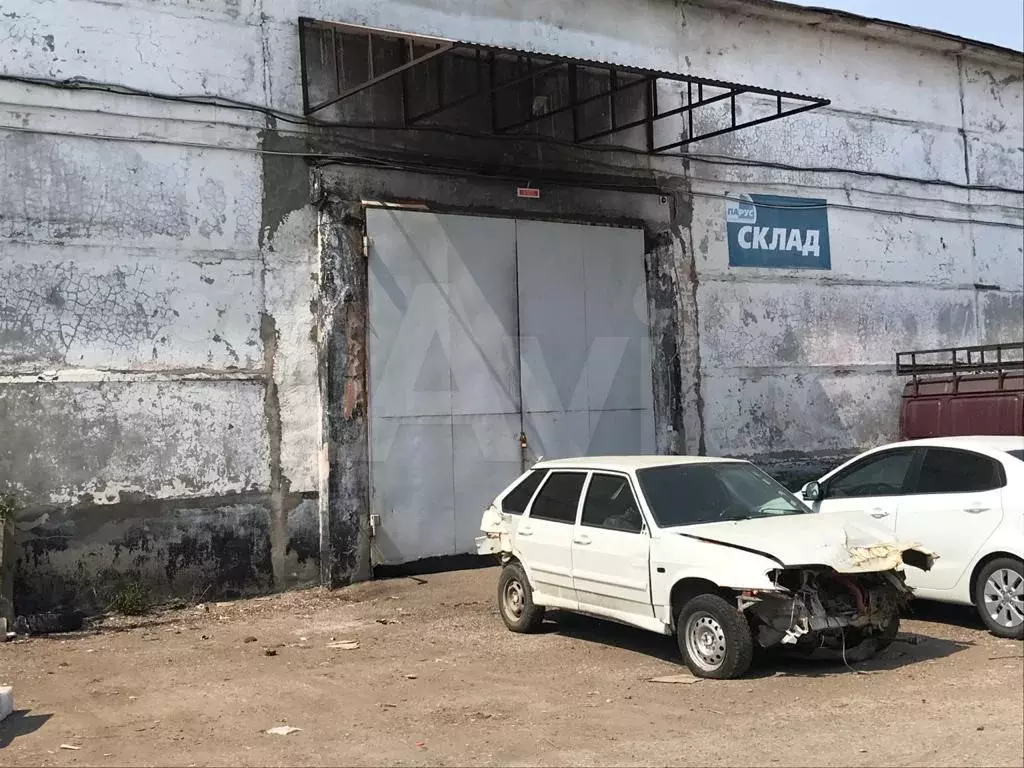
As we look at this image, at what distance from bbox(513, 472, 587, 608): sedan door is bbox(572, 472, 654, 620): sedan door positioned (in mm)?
108

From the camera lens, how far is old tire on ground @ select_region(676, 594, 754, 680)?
7137 mm

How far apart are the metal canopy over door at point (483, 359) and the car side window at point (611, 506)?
3.78 metres

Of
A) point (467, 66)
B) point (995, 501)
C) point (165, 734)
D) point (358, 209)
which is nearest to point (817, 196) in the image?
point (467, 66)

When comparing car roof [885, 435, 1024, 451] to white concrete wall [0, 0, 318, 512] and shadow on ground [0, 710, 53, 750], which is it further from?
shadow on ground [0, 710, 53, 750]

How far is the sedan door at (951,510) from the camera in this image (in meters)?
8.45

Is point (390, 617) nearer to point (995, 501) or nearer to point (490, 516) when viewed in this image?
point (490, 516)

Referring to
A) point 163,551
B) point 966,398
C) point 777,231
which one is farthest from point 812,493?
point 777,231

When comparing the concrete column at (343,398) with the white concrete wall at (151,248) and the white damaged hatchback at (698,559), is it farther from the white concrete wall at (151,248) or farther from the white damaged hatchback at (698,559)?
the white damaged hatchback at (698,559)

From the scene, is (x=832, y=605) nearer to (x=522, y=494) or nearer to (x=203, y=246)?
(x=522, y=494)

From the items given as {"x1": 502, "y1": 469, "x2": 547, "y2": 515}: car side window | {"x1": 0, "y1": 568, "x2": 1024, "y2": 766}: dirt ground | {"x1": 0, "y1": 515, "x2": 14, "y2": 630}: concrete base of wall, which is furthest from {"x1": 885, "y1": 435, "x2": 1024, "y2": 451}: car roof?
{"x1": 0, "y1": 515, "x2": 14, "y2": 630}: concrete base of wall

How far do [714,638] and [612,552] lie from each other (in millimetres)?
1112

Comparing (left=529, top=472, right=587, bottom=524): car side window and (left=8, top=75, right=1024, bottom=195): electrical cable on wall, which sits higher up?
(left=8, top=75, right=1024, bottom=195): electrical cable on wall

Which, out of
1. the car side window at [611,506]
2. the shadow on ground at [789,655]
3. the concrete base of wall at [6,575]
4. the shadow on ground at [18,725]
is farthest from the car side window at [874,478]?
the concrete base of wall at [6,575]

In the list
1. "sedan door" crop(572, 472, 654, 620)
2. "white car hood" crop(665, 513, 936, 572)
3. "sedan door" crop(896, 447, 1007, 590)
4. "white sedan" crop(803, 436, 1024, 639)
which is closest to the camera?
"white car hood" crop(665, 513, 936, 572)
